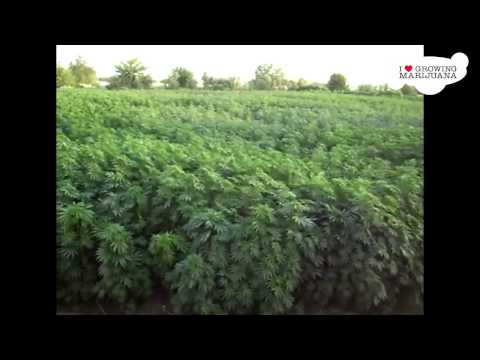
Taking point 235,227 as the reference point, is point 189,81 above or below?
above

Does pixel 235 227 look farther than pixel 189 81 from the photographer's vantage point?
No

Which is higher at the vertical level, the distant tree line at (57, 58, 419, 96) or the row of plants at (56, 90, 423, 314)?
the distant tree line at (57, 58, 419, 96)

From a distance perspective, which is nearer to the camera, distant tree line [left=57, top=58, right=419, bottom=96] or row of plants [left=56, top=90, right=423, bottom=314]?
row of plants [left=56, top=90, right=423, bottom=314]

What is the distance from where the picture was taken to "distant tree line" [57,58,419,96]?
5.49 m

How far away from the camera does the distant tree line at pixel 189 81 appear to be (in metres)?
5.49

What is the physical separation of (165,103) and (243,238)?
271 cm

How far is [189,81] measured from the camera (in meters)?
5.91

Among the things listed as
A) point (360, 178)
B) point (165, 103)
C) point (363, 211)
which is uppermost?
point (165, 103)

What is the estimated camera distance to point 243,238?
14.3 feet

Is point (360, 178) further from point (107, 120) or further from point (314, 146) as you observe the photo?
point (107, 120)

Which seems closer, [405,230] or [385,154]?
[405,230]

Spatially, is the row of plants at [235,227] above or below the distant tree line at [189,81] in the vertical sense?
below

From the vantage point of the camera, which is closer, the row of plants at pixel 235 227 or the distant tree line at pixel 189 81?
the row of plants at pixel 235 227

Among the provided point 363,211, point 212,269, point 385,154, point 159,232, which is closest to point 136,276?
point 159,232
